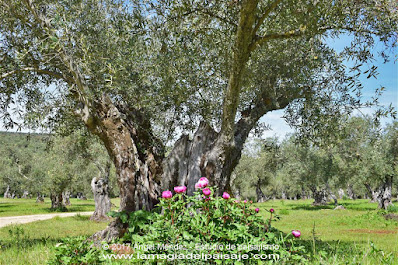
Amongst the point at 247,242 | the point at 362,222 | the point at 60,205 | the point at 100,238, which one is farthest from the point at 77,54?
the point at 60,205

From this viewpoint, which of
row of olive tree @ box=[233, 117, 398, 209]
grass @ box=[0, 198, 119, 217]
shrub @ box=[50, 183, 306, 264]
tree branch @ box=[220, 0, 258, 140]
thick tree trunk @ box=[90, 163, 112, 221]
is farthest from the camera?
grass @ box=[0, 198, 119, 217]

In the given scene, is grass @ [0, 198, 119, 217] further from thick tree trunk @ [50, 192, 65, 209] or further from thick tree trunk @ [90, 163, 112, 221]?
thick tree trunk @ [90, 163, 112, 221]

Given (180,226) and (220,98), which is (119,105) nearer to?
(220,98)

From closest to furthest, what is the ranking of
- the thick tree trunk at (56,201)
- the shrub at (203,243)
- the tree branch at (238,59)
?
the shrub at (203,243), the tree branch at (238,59), the thick tree trunk at (56,201)

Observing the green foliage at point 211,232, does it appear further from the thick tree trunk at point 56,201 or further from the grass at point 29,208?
the thick tree trunk at point 56,201

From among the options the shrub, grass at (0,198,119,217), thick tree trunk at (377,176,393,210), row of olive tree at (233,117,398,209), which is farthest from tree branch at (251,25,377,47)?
grass at (0,198,119,217)

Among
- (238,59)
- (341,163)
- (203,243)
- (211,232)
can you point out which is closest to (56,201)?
(238,59)

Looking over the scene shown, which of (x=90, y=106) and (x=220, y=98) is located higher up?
(x=220, y=98)

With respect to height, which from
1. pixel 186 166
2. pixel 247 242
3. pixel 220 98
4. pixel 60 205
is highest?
pixel 220 98

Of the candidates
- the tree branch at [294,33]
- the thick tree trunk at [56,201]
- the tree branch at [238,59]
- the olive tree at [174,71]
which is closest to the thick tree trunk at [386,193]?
the olive tree at [174,71]

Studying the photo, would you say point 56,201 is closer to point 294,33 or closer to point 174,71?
point 174,71

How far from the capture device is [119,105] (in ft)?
32.0

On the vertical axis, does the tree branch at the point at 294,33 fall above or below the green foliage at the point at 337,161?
above

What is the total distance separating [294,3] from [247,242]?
542 centimetres
